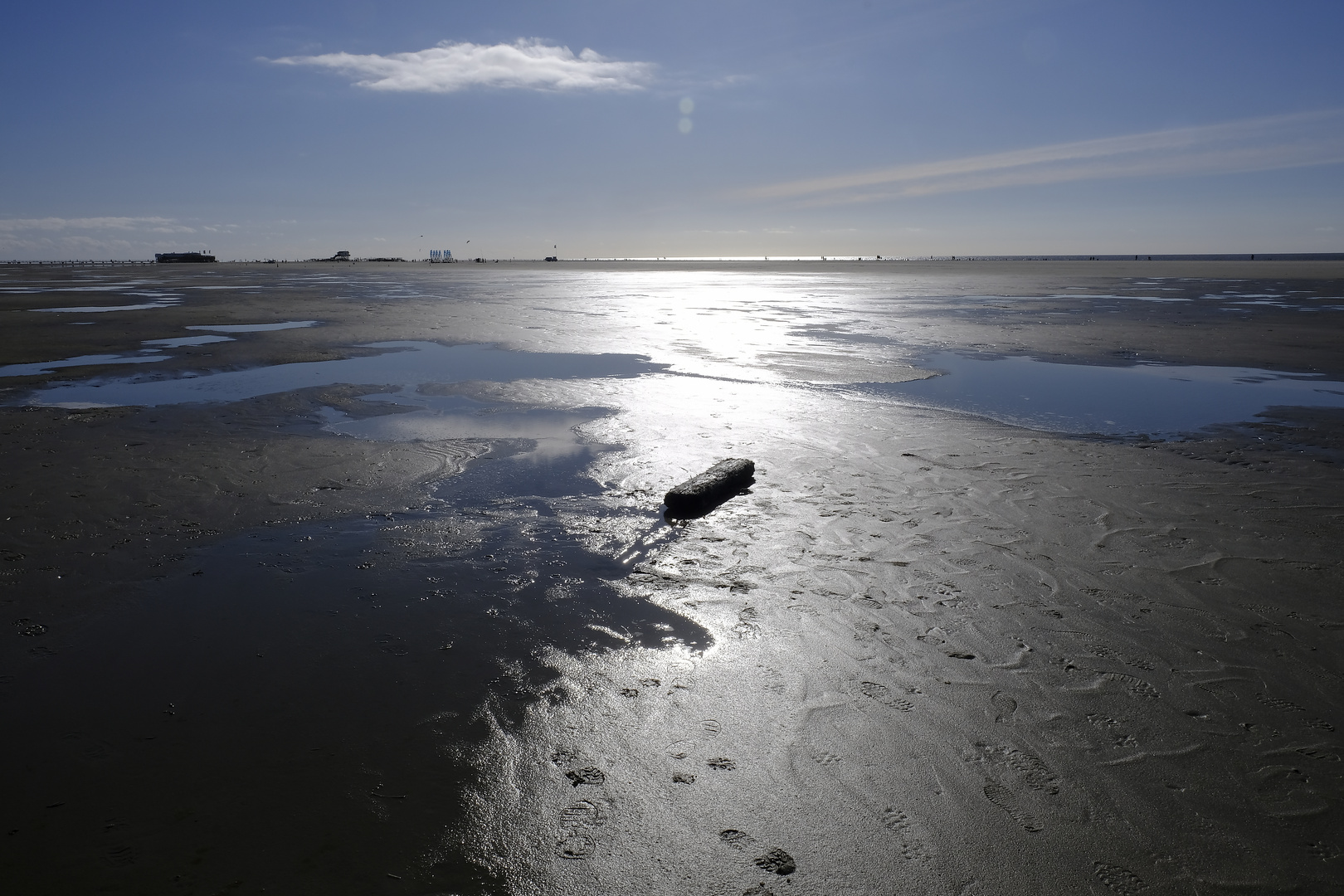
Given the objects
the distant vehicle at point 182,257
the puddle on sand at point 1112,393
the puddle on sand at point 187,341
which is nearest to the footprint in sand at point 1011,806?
the puddle on sand at point 1112,393

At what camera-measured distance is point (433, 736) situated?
3.99 metres

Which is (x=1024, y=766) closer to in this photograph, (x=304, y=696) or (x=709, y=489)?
(x=304, y=696)

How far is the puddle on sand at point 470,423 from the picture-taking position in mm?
10438

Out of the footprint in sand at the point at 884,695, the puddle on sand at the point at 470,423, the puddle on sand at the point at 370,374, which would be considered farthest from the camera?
the puddle on sand at the point at 370,374

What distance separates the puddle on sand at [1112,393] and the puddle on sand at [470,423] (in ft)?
20.8

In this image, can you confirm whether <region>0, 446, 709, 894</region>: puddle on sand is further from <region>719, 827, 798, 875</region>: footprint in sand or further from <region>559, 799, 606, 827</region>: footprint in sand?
<region>719, 827, 798, 875</region>: footprint in sand

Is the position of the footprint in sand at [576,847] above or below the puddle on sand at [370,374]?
below

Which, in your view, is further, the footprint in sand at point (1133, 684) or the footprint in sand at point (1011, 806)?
the footprint in sand at point (1133, 684)

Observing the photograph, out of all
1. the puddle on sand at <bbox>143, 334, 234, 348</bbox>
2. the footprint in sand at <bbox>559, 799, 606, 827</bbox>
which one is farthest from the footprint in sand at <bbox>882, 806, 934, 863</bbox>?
the puddle on sand at <bbox>143, 334, 234, 348</bbox>

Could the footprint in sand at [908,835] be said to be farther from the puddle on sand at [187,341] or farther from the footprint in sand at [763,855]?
the puddle on sand at [187,341]

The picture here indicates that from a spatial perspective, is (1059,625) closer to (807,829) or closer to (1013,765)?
(1013,765)

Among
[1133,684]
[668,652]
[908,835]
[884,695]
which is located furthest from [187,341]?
[1133,684]

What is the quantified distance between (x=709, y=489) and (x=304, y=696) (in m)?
4.24

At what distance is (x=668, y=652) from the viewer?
16.0 ft
